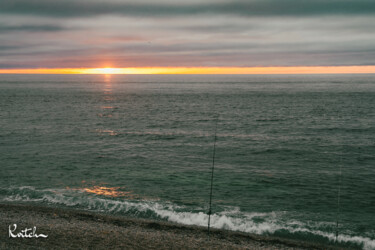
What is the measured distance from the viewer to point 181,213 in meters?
16.5

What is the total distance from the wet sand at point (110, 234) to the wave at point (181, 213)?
3.05ft

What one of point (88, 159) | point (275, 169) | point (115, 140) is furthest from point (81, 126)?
point (275, 169)

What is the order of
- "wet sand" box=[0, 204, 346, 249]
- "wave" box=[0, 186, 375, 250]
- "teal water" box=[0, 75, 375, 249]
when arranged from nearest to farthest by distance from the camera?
"wet sand" box=[0, 204, 346, 249] < "wave" box=[0, 186, 375, 250] < "teal water" box=[0, 75, 375, 249]

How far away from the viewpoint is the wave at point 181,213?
47.8ft

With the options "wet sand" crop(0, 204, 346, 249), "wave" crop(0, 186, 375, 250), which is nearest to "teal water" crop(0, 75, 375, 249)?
"wave" crop(0, 186, 375, 250)

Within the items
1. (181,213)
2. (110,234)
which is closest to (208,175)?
(181,213)

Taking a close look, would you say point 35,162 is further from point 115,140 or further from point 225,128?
point 225,128

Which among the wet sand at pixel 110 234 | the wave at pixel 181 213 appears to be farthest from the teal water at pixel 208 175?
the wet sand at pixel 110 234

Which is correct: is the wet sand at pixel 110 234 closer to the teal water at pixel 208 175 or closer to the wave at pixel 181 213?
the wave at pixel 181 213

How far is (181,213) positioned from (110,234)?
183 inches

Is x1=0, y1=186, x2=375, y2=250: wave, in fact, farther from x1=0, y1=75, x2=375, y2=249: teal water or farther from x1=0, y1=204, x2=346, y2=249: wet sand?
x1=0, y1=204, x2=346, y2=249: wet sand

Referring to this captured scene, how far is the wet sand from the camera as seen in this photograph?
38.0 feet

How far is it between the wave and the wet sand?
93 centimetres

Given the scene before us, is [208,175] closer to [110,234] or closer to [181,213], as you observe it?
[181,213]
